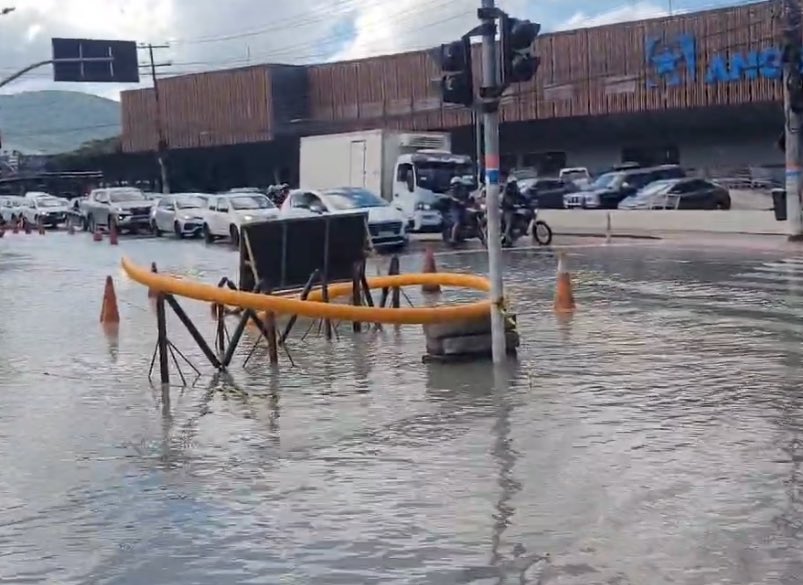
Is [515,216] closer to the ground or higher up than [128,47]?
closer to the ground

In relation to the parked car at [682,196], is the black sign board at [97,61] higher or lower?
higher

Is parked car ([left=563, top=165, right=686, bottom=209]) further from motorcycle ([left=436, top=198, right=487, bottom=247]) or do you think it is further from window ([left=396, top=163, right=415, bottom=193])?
motorcycle ([left=436, top=198, right=487, bottom=247])

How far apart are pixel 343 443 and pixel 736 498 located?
2.73m

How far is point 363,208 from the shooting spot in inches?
1280

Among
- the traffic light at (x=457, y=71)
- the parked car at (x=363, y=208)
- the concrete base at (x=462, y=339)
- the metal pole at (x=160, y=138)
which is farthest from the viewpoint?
the metal pole at (x=160, y=138)

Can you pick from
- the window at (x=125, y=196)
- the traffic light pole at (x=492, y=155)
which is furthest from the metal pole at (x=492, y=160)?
the window at (x=125, y=196)

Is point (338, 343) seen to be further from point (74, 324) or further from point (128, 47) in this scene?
point (128, 47)

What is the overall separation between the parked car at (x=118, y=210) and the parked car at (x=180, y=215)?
1.32m

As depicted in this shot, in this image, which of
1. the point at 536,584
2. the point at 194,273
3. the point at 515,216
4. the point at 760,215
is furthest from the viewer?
the point at 760,215

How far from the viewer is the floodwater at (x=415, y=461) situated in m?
6.11

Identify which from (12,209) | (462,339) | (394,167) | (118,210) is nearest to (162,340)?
(462,339)

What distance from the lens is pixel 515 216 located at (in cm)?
3066

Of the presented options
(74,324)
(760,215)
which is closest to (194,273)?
(74,324)

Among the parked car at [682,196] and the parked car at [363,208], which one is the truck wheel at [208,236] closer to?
the parked car at [363,208]
